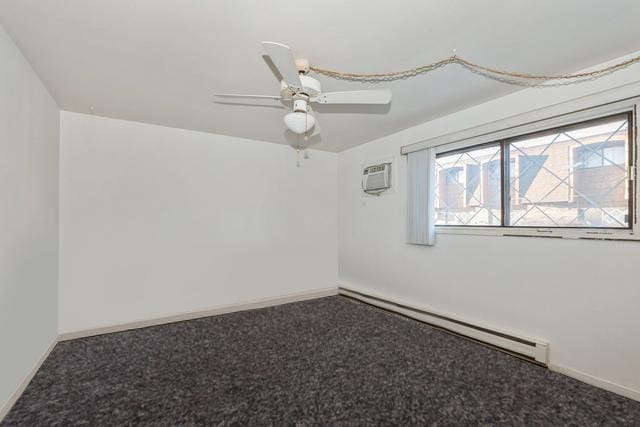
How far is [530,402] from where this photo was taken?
1831mm

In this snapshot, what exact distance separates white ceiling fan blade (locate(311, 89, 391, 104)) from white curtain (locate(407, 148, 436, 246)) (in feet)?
4.75

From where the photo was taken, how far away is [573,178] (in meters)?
2.23

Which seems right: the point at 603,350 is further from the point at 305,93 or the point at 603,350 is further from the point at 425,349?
the point at 305,93

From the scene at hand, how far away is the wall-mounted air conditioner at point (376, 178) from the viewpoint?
367 cm

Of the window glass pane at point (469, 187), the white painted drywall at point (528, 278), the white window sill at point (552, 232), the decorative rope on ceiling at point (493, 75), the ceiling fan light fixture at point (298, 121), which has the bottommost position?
the white painted drywall at point (528, 278)

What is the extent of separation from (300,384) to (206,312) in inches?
75.1

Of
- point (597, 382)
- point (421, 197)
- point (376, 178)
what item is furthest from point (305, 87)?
point (597, 382)

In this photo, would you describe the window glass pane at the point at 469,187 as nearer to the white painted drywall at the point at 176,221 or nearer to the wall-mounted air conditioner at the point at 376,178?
the wall-mounted air conditioner at the point at 376,178

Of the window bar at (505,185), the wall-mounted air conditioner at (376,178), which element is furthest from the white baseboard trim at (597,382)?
the wall-mounted air conditioner at (376,178)

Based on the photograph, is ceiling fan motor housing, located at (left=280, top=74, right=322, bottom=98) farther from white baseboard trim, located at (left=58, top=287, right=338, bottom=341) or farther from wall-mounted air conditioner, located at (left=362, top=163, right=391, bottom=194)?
white baseboard trim, located at (left=58, top=287, right=338, bottom=341)

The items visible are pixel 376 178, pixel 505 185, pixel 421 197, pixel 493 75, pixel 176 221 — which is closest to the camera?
pixel 493 75

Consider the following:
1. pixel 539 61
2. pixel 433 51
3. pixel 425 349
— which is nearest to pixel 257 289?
pixel 425 349

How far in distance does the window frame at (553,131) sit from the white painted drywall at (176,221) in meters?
2.06

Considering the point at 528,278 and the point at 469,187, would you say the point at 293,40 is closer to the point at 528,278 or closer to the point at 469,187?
the point at 469,187
